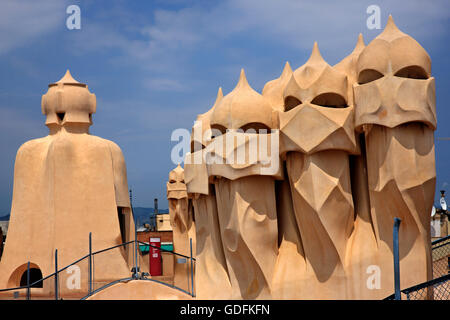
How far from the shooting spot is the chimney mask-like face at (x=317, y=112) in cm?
1277

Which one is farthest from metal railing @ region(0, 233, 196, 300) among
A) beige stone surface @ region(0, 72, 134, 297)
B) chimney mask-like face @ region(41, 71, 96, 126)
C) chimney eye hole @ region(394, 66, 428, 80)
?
chimney eye hole @ region(394, 66, 428, 80)

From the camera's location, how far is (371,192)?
1261cm

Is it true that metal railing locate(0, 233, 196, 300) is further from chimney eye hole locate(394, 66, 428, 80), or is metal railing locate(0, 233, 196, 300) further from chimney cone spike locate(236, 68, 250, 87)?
chimney eye hole locate(394, 66, 428, 80)

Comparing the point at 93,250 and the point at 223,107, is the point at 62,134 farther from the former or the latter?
the point at 223,107

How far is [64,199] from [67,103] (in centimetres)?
368

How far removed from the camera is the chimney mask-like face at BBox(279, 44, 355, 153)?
41.9 feet

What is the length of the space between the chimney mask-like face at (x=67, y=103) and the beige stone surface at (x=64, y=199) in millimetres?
37

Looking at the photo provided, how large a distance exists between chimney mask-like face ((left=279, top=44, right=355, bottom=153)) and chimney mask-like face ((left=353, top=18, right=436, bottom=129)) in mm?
407

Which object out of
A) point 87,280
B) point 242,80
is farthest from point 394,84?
point 87,280

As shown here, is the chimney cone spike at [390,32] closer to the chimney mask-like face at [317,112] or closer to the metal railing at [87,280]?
the chimney mask-like face at [317,112]

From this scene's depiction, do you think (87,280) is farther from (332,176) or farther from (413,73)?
(413,73)

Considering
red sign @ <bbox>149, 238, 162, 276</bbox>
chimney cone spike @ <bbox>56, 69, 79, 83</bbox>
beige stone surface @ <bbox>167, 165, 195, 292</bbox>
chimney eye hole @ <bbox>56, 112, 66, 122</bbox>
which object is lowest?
red sign @ <bbox>149, 238, 162, 276</bbox>
